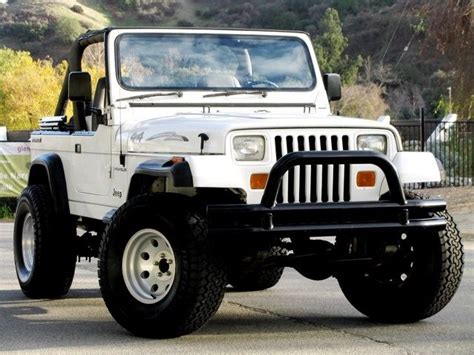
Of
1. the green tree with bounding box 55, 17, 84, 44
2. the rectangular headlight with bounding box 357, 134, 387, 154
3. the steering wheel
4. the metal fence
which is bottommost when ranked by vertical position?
the metal fence

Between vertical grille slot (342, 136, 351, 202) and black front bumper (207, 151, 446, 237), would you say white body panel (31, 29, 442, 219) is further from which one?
black front bumper (207, 151, 446, 237)

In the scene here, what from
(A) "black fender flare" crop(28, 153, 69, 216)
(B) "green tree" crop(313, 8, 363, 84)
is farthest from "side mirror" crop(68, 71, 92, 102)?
(B) "green tree" crop(313, 8, 363, 84)

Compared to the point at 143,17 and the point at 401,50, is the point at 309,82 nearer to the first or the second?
the point at 401,50

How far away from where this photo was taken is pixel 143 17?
120000 millimetres

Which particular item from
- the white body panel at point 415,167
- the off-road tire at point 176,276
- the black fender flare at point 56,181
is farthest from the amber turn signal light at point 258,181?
the black fender flare at point 56,181

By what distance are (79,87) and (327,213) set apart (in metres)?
2.62

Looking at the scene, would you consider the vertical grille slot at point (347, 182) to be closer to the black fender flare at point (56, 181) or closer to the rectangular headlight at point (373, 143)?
the rectangular headlight at point (373, 143)

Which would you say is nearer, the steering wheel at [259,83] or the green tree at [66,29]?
the steering wheel at [259,83]

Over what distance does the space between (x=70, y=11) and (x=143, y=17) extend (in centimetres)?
693

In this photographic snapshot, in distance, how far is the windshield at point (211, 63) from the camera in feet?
32.9

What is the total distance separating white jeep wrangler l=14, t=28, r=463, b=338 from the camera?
800 cm

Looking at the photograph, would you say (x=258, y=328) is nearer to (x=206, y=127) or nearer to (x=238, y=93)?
(x=206, y=127)

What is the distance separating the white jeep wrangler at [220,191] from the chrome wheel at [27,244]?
358 millimetres

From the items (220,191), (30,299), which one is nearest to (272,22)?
(30,299)
